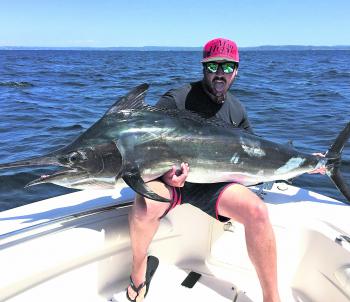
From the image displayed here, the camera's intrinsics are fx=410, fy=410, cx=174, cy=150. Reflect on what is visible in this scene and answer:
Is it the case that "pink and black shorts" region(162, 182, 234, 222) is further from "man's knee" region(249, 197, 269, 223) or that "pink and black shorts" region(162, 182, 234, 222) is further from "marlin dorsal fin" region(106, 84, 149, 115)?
"marlin dorsal fin" region(106, 84, 149, 115)

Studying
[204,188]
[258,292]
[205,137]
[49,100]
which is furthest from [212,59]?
[49,100]

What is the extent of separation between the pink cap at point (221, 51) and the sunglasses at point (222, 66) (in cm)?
3

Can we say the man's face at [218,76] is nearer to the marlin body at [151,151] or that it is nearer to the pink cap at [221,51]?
the pink cap at [221,51]

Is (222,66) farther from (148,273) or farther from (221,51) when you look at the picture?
(148,273)

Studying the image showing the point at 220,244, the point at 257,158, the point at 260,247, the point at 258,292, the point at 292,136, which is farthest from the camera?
the point at 292,136

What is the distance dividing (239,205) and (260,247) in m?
0.29

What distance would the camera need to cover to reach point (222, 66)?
2918mm

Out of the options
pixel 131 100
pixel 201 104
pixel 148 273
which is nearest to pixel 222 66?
pixel 201 104

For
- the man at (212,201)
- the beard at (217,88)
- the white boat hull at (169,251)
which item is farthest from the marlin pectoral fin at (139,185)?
the beard at (217,88)

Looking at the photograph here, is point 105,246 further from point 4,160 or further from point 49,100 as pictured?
point 49,100

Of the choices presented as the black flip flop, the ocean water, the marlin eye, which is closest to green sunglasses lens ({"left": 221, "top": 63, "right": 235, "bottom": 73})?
the marlin eye

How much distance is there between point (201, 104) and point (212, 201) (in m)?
0.80

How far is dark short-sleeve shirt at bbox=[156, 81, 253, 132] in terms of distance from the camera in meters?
3.03

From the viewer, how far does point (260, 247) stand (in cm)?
255
